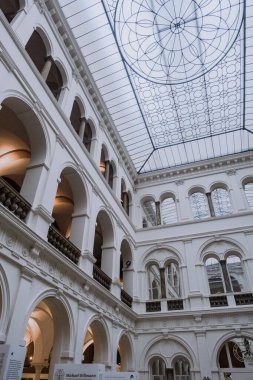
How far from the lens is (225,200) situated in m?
20.0

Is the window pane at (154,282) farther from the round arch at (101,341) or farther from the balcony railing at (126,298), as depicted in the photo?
the round arch at (101,341)

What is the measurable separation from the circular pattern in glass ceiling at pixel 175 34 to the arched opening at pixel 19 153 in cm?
655

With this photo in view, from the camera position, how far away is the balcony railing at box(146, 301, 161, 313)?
15.7 metres

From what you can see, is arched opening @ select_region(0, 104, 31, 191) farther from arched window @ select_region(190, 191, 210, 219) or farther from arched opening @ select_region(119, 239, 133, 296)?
arched window @ select_region(190, 191, 210, 219)

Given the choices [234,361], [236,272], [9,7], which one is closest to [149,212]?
[236,272]

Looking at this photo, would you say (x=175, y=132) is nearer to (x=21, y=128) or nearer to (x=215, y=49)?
(x=215, y=49)

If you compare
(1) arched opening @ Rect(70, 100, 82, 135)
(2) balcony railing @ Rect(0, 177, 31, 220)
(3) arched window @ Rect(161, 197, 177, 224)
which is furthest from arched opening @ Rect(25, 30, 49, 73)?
(3) arched window @ Rect(161, 197, 177, 224)

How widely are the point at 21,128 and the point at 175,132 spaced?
10.3 meters

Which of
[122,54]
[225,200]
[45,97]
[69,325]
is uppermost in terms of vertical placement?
[122,54]

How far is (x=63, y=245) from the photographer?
977 cm

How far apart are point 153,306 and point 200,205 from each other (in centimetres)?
768

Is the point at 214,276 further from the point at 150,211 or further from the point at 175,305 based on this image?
the point at 150,211

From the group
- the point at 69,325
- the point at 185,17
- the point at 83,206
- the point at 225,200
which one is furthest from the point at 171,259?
the point at 185,17

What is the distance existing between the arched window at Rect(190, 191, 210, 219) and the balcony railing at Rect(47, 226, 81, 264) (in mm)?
11577
